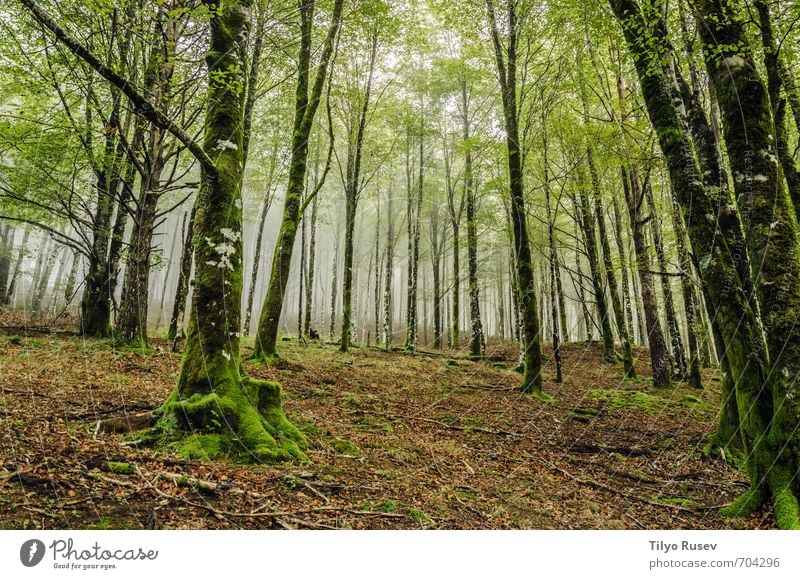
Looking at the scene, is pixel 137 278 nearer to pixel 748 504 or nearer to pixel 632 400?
pixel 748 504

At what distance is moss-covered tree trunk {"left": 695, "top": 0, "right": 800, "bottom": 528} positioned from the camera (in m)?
3.93

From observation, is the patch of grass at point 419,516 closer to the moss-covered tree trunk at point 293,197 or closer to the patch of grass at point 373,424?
the patch of grass at point 373,424

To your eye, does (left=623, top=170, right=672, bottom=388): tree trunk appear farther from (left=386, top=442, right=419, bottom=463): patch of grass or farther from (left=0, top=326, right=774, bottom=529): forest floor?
(left=386, top=442, right=419, bottom=463): patch of grass

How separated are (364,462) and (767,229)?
18.3 ft

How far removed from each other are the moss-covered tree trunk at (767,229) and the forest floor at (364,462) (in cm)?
68

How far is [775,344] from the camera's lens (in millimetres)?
4152

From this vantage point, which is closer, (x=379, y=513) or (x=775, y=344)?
(x=379, y=513)

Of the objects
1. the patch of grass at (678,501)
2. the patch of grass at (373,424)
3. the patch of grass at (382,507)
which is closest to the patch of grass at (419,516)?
the patch of grass at (382,507)

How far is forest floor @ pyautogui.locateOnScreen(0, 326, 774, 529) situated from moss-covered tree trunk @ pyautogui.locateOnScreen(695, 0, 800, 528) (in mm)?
682

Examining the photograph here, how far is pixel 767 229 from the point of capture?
440cm

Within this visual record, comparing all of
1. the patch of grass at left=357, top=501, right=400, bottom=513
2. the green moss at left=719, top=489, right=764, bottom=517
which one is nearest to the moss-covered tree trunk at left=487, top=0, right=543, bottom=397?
the green moss at left=719, top=489, right=764, bottom=517
